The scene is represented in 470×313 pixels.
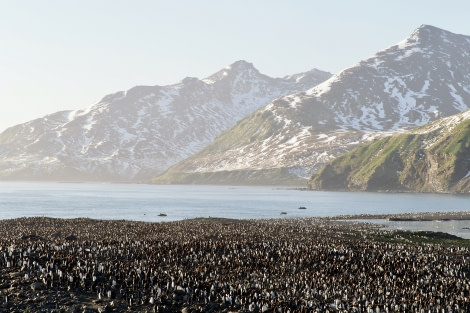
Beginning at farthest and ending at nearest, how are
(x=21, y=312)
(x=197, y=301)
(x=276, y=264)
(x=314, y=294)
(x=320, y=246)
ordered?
(x=320, y=246) < (x=276, y=264) < (x=314, y=294) < (x=197, y=301) < (x=21, y=312)

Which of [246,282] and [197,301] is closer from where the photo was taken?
[197,301]

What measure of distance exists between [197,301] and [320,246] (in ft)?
61.8

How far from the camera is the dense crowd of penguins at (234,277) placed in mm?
24484

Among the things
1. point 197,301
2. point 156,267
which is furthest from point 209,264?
point 197,301

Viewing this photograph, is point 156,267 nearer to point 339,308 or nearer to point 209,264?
point 209,264

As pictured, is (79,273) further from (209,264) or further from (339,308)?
(339,308)

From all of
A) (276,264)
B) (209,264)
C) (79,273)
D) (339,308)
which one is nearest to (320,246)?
(276,264)

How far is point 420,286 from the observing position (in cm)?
2902

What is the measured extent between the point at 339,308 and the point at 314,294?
271 centimetres

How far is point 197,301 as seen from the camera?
24984 mm

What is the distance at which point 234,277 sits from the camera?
97.5 ft

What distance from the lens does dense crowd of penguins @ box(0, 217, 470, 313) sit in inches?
964

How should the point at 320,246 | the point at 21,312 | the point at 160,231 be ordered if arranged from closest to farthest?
the point at 21,312 → the point at 320,246 → the point at 160,231

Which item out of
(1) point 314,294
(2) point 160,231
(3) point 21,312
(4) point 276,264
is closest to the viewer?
(3) point 21,312
